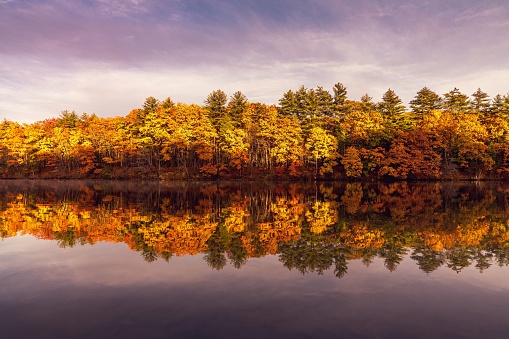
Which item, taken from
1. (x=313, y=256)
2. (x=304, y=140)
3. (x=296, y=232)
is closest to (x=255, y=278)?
(x=313, y=256)

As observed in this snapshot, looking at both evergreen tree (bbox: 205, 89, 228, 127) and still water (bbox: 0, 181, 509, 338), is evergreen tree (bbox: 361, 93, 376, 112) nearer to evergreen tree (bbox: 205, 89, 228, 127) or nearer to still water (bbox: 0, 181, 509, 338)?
evergreen tree (bbox: 205, 89, 228, 127)

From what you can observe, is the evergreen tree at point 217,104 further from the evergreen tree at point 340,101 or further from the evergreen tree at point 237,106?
the evergreen tree at point 340,101

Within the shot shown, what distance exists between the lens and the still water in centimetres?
670

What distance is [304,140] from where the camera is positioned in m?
65.0

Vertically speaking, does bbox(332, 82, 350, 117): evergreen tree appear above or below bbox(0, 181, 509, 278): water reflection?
above

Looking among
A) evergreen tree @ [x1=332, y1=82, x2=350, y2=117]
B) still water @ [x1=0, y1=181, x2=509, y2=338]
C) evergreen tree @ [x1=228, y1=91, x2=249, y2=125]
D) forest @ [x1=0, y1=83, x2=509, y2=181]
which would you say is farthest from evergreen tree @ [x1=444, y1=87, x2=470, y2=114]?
still water @ [x1=0, y1=181, x2=509, y2=338]

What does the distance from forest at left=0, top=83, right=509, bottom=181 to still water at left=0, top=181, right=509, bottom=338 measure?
142 feet

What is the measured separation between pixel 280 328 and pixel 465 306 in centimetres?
432

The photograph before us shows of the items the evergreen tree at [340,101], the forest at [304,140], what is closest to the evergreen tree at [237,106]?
the forest at [304,140]

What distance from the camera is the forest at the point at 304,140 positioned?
5978 cm

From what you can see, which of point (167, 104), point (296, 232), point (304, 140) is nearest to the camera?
point (296, 232)

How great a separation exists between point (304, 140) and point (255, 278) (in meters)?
56.8

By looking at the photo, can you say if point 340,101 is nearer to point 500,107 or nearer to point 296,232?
point 500,107

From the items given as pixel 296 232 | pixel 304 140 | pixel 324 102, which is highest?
pixel 324 102
